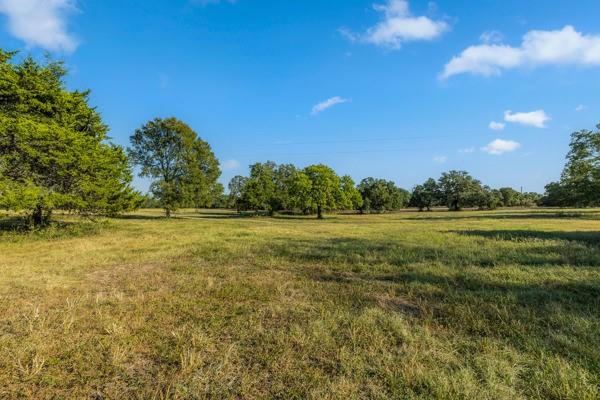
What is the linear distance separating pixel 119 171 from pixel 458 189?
103m

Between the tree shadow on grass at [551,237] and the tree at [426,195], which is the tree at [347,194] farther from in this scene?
the tree at [426,195]

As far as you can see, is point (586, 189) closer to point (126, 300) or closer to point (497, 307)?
point (497, 307)

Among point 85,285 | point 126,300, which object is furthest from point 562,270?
point 85,285

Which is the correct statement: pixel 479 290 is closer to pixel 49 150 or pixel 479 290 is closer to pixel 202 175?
pixel 49 150

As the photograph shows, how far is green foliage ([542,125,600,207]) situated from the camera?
4266 centimetres

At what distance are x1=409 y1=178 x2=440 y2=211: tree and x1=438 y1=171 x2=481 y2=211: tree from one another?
2246mm

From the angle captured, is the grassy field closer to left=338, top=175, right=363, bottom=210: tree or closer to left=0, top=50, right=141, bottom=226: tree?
left=0, top=50, right=141, bottom=226: tree

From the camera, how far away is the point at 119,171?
2095 centimetres

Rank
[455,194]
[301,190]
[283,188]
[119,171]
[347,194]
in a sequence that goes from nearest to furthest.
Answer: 1. [119,171]
2. [301,190]
3. [347,194]
4. [283,188]
5. [455,194]

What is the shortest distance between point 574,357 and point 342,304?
348cm

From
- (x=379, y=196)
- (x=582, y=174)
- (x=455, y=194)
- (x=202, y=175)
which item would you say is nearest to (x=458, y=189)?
(x=455, y=194)

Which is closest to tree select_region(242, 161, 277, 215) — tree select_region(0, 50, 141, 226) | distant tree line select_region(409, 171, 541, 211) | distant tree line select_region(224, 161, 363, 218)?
distant tree line select_region(224, 161, 363, 218)

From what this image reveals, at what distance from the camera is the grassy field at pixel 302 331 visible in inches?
133

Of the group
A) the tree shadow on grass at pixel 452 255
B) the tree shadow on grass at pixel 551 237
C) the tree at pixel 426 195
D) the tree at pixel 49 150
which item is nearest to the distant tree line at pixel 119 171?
the tree at pixel 49 150
